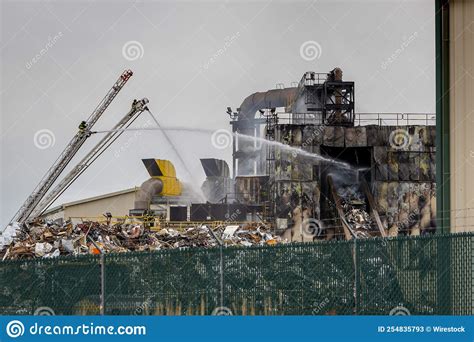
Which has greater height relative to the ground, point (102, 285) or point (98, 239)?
point (102, 285)

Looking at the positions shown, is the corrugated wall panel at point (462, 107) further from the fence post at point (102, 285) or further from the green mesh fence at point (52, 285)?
the green mesh fence at point (52, 285)

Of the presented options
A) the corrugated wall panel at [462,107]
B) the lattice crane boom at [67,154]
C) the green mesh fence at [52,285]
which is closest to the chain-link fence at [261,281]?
the green mesh fence at [52,285]

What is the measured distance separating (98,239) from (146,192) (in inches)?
539

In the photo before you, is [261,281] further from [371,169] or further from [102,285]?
[371,169]

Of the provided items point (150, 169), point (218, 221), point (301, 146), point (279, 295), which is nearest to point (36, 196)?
point (150, 169)

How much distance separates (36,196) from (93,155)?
315cm

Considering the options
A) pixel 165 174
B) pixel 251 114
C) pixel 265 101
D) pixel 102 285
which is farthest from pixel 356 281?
pixel 251 114

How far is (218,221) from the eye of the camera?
115 ft

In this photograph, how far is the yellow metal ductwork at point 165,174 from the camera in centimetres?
3912

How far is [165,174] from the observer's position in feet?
131

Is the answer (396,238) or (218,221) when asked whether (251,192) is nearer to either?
(218,221)

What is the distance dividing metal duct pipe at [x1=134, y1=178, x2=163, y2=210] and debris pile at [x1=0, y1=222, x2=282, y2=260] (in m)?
10.3

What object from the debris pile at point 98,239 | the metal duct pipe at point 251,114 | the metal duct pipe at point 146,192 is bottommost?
the debris pile at point 98,239

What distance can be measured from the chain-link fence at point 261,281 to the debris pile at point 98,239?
10.4 m
